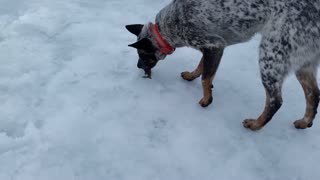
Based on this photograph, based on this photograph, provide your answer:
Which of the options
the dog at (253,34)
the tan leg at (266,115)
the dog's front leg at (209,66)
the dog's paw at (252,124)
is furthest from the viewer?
the dog's front leg at (209,66)

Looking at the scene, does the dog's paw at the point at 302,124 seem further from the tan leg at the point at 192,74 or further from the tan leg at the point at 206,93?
the tan leg at the point at 192,74

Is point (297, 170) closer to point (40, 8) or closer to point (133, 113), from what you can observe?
point (133, 113)

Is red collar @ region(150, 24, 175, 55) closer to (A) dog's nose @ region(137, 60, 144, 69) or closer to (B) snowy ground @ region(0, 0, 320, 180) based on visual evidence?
(A) dog's nose @ region(137, 60, 144, 69)

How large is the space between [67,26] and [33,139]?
227cm

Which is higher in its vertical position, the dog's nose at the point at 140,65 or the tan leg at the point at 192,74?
the dog's nose at the point at 140,65

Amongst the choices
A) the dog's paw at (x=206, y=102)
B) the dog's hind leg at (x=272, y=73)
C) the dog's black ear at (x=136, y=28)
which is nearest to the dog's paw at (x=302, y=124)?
the dog's hind leg at (x=272, y=73)

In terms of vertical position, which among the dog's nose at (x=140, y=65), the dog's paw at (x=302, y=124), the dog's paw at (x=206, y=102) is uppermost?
the dog's nose at (x=140, y=65)

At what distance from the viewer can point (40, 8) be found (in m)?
5.79

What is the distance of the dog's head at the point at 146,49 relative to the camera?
4.32 meters

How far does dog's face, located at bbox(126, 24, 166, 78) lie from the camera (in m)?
4.32

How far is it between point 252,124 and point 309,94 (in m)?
0.66

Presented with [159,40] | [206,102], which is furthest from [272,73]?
[159,40]

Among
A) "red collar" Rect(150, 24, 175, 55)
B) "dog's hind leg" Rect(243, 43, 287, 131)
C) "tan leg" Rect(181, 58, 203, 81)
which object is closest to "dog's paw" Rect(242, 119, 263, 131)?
"dog's hind leg" Rect(243, 43, 287, 131)

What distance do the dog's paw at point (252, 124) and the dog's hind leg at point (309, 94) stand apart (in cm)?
43
